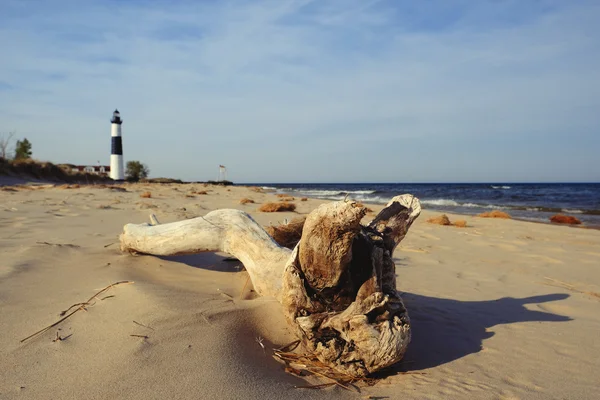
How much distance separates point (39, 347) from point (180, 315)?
83 centimetres

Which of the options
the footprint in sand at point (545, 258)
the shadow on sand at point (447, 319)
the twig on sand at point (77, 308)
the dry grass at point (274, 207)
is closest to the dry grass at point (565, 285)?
the shadow on sand at point (447, 319)

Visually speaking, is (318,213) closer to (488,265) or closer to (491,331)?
(491,331)

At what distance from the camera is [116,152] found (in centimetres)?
3306

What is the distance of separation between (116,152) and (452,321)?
34228 mm

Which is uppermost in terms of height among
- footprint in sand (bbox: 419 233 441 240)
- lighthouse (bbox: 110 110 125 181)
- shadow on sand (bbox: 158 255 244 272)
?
lighthouse (bbox: 110 110 125 181)

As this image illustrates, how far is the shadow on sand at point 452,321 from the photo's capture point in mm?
2730

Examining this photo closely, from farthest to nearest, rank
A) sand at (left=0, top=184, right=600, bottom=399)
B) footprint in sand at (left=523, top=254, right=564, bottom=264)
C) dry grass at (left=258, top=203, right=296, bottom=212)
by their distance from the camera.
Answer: dry grass at (left=258, top=203, right=296, bottom=212) → footprint in sand at (left=523, top=254, right=564, bottom=264) → sand at (left=0, top=184, right=600, bottom=399)

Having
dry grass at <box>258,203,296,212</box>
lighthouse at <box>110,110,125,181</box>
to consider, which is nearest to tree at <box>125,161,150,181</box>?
lighthouse at <box>110,110,125,181</box>

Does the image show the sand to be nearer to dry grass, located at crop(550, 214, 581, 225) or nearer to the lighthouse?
dry grass, located at crop(550, 214, 581, 225)

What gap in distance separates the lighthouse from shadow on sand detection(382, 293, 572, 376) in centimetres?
3244

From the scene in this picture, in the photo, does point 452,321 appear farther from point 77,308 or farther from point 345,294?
point 77,308

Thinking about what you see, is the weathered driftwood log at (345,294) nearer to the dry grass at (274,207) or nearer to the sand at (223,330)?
the sand at (223,330)

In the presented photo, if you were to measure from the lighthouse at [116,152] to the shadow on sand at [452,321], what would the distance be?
32438 mm

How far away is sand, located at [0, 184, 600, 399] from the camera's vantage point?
2.13m
